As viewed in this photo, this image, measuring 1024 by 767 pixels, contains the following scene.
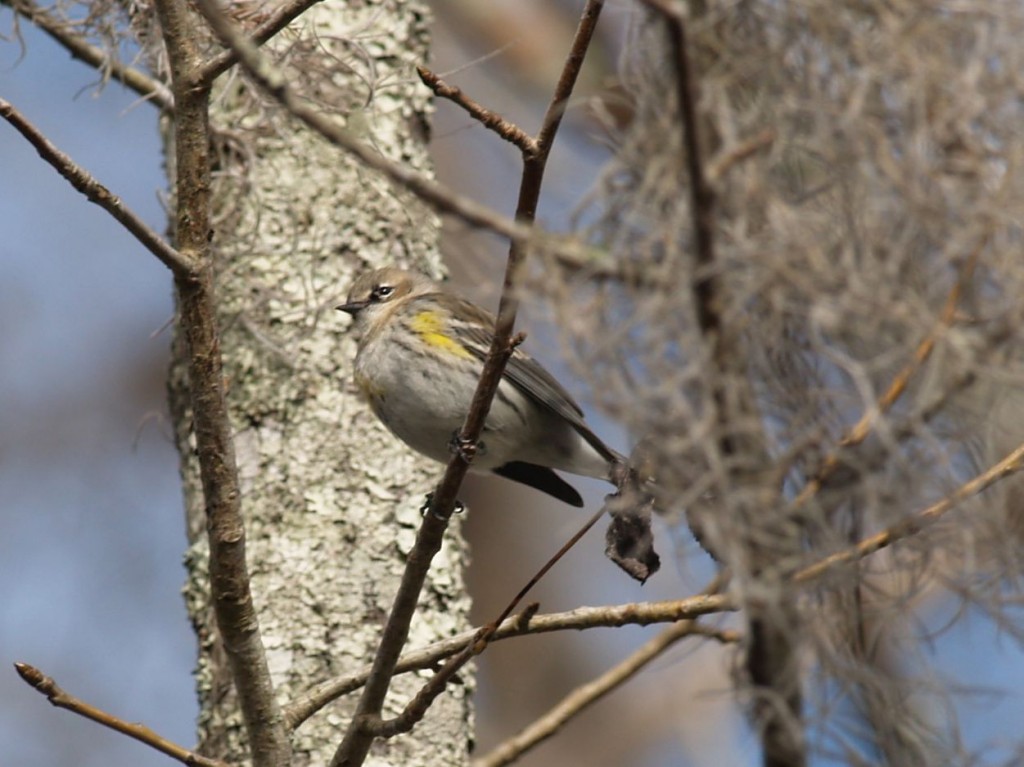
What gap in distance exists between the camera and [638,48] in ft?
8.82

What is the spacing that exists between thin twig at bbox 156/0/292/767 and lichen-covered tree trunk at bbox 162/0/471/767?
2.44 ft

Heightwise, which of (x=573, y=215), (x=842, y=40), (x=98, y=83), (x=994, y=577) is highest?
(x=98, y=83)

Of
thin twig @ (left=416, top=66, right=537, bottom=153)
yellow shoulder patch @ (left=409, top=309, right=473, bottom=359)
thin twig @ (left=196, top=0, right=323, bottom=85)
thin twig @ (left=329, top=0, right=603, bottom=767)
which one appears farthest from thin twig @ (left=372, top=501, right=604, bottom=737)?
yellow shoulder patch @ (left=409, top=309, right=473, bottom=359)

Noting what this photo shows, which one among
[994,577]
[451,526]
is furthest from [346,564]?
[994,577]

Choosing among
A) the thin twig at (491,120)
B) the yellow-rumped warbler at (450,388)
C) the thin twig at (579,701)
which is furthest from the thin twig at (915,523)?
the yellow-rumped warbler at (450,388)

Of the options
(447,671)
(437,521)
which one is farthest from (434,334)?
(447,671)

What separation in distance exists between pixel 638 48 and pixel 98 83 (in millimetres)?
2102

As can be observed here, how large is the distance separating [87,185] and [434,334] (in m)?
1.61

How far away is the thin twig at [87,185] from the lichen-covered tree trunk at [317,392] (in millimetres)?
1119

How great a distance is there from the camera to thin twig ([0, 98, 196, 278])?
244 cm

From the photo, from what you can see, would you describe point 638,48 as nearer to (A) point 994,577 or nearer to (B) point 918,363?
(B) point 918,363

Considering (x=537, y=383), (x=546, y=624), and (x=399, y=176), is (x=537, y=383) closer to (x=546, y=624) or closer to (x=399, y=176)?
(x=546, y=624)

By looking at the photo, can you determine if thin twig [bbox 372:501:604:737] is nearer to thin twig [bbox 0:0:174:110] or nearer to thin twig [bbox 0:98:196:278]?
thin twig [bbox 0:98:196:278]

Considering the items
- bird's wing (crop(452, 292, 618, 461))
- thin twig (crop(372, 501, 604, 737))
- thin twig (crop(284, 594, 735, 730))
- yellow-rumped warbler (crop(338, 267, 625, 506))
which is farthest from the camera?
bird's wing (crop(452, 292, 618, 461))
